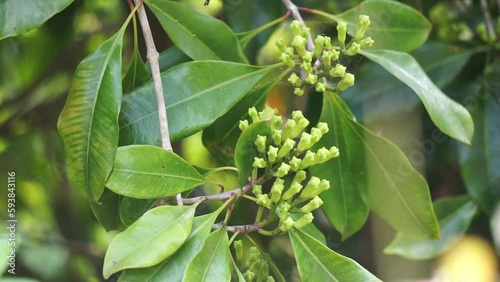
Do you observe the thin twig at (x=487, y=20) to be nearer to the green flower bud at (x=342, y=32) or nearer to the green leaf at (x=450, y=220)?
the green leaf at (x=450, y=220)

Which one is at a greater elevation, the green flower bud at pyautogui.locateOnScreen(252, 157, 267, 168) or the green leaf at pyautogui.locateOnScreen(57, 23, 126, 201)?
the green leaf at pyautogui.locateOnScreen(57, 23, 126, 201)

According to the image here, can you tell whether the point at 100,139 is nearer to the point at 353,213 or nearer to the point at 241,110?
the point at 241,110

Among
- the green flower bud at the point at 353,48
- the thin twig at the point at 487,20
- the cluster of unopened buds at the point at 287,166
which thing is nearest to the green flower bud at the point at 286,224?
the cluster of unopened buds at the point at 287,166

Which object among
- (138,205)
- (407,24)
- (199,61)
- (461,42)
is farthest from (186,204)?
(461,42)

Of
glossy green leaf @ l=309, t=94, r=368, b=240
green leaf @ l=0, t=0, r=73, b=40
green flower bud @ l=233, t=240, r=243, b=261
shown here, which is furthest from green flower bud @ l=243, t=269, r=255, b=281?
green leaf @ l=0, t=0, r=73, b=40

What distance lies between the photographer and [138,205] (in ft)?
2.71

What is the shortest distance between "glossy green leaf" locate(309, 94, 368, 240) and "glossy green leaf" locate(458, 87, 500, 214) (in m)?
0.39

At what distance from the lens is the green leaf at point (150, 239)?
26.4 inches

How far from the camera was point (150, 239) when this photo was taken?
692 mm

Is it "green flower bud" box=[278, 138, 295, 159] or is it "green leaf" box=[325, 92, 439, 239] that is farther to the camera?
"green leaf" box=[325, 92, 439, 239]

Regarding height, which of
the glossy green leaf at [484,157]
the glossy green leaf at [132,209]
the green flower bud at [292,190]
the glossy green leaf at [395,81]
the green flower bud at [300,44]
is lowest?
the glossy green leaf at [484,157]

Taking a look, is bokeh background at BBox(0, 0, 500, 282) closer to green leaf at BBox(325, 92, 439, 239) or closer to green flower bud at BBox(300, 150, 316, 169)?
green leaf at BBox(325, 92, 439, 239)

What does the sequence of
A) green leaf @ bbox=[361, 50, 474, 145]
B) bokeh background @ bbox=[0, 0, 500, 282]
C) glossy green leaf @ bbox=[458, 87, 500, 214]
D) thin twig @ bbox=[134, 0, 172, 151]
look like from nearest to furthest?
thin twig @ bbox=[134, 0, 172, 151]
green leaf @ bbox=[361, 50, 474, 145]
bokeh background @ bbox=[0, 0, 500, 282]
glossy green leaf @ bbox=[458, 87, 500, 214]

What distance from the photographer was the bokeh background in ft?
3.92
